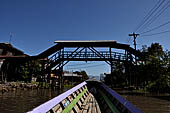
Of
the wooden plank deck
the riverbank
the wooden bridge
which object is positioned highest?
the wooden bridge

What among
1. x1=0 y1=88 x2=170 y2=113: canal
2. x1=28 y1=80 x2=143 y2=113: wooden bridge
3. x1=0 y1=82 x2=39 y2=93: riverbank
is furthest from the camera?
x1=0 y1=82 x2=39 y2=93: riverbank

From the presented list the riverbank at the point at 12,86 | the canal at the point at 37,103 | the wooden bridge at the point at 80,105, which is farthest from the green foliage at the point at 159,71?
the riverbank at the point at 12,86

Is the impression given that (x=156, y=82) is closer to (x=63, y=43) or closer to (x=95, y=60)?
(x=95, y=60)

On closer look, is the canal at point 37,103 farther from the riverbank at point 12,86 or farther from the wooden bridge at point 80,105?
the riverbank at point 12,86

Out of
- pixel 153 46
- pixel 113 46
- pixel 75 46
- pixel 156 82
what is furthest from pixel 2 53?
pixel 153 46

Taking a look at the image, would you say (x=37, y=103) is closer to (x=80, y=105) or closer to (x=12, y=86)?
(x=80, y=105)

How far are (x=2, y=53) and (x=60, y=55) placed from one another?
1404 cm

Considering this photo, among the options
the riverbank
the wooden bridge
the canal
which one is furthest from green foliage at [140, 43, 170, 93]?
the riverbank

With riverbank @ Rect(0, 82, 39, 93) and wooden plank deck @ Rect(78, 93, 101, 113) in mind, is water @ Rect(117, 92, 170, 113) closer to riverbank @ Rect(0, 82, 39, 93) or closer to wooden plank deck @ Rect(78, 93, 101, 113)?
wooden plank deck @ Rect(78, 93, 101, 113)

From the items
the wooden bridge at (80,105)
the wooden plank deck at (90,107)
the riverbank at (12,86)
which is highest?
the wooden bridge at (80,105)

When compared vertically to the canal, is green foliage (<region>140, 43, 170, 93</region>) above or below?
above

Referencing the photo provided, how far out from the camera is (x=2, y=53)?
26516 millimetres

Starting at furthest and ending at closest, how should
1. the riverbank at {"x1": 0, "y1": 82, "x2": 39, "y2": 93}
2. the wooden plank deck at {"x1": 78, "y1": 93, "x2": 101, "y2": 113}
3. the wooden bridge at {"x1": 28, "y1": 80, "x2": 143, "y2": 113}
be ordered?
the riverbank at {"x1": 0, "y1": 82, "x2": 39, "y2": 93}, the wooden plank deck at {"x1": 78, "y1": 93, "x2": 101, "y2": 113}, the wooden bridge at {"x1": 28, "y1": 80, "x2": 143, "y2": 113}

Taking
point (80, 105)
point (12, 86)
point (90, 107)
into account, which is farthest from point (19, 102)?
point (12, 86)
